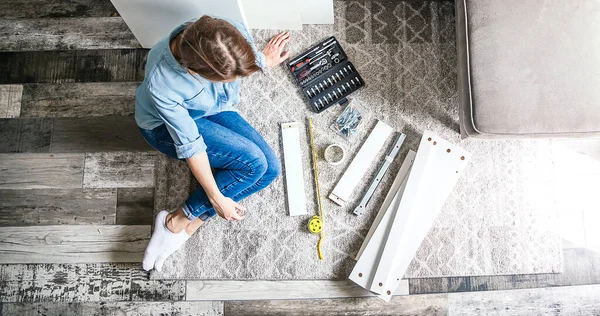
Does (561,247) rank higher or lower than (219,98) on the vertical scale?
lower

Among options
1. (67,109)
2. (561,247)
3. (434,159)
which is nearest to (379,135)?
(434,159)

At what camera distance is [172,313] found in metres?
1.56

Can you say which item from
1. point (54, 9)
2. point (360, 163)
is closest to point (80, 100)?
point (54, 9)

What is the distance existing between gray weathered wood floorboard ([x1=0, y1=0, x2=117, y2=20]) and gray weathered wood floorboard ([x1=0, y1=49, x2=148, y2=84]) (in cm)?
15

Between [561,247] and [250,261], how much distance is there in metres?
1.06

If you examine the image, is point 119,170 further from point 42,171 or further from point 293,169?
point 293,169

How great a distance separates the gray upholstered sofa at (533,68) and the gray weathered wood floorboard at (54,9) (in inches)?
51.6

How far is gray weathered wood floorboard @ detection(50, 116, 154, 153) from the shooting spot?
165 centimetres

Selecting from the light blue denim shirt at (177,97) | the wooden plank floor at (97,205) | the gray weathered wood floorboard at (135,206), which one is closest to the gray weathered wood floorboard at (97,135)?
the wooden plank floor at (97,205)

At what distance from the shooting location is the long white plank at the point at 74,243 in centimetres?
159

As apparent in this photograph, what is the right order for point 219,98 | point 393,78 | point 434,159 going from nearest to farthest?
point 219,98
point 434,159
point 393,78

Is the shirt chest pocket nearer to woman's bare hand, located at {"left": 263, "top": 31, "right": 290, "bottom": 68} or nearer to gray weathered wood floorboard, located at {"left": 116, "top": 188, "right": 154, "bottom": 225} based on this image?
woman's bare hand, located at {"left": 263, "top": 31, "right": 290, "bottom": 68}

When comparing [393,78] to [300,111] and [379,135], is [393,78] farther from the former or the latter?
[300,111]

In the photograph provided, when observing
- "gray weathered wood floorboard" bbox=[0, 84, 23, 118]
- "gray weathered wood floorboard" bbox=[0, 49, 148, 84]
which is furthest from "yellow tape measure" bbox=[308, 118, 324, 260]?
"gray weathered wood floorboard" bbox=[0, 84, 23, 118]
